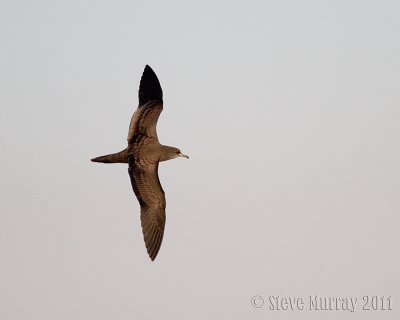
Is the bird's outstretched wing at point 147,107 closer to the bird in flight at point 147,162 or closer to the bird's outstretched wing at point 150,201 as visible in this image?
the bird in flight at point 147,162

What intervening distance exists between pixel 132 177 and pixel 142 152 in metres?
0.72

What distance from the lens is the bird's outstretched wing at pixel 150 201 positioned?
15930 mm

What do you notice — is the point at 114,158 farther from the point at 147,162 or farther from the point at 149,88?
the point at 149,88

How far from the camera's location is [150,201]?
53.1 ft

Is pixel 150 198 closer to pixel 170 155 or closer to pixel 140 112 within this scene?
pixel 170 155

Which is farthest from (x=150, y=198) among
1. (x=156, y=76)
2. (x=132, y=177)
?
(x=156, y=76)

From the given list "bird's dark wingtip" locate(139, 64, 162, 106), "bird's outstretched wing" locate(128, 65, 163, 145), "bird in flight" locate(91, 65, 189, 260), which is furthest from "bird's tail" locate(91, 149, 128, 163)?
"bird's dark wingtip" locate(139, 64, 162, 106)

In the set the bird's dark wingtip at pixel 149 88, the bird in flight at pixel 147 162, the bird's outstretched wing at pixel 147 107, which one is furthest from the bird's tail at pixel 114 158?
the bird's dark wingtip at pixel 149 88

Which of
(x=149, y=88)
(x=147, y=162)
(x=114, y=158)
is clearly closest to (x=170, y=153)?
(x=147, y=162)

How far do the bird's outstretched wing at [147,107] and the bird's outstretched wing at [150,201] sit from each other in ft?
2.75

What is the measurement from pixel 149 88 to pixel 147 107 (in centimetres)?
82

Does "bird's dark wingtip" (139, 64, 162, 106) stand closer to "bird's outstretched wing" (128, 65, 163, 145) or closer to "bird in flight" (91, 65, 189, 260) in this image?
"bird's outstretched wing" (128, 65, 163, 145)

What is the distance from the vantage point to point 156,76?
1736cm

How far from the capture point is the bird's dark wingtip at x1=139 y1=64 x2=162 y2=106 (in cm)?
1683
